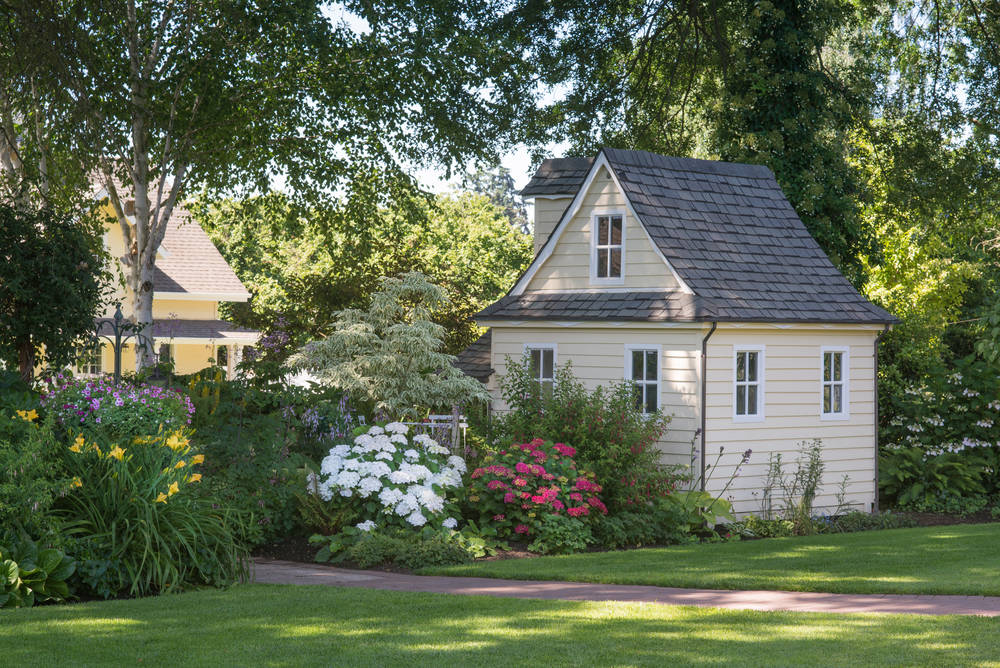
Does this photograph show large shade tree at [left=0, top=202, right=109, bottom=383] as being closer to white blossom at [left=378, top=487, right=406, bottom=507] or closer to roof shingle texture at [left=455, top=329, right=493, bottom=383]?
white blossom at [left=378, top=487, right=406, bottom=507]

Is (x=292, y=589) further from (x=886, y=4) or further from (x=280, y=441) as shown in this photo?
(x=886, y=4)

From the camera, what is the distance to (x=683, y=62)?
26.9 m

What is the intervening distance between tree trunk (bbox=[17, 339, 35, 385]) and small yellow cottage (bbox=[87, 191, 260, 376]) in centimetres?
1813

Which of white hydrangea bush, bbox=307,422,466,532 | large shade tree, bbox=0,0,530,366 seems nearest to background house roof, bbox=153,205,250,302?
large shade tree, bbox=0,0,530,366

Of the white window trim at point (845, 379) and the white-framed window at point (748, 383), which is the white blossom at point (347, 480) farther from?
the white window trim at point (845, 379)

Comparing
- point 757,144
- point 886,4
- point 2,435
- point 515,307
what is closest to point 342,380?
point 515,307

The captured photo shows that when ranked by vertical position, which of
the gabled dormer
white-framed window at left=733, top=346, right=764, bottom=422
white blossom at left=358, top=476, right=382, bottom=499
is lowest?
white blossom at left=358, top=476, right=382, bottom=499

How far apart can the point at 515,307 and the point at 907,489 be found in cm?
726

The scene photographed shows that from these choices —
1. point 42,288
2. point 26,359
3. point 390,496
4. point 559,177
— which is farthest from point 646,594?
point 559,177

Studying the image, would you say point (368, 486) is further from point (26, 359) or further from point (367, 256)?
point (367, 256)

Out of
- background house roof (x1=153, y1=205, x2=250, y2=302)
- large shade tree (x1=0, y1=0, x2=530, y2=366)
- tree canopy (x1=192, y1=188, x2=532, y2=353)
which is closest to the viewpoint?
large shade tree (x1=0, y1=0, x2=530, y2=366)

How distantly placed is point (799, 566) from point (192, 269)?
25.3 metres

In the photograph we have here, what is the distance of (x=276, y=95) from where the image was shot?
72.4ft

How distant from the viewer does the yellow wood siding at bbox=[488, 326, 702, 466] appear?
16062 millimetres
